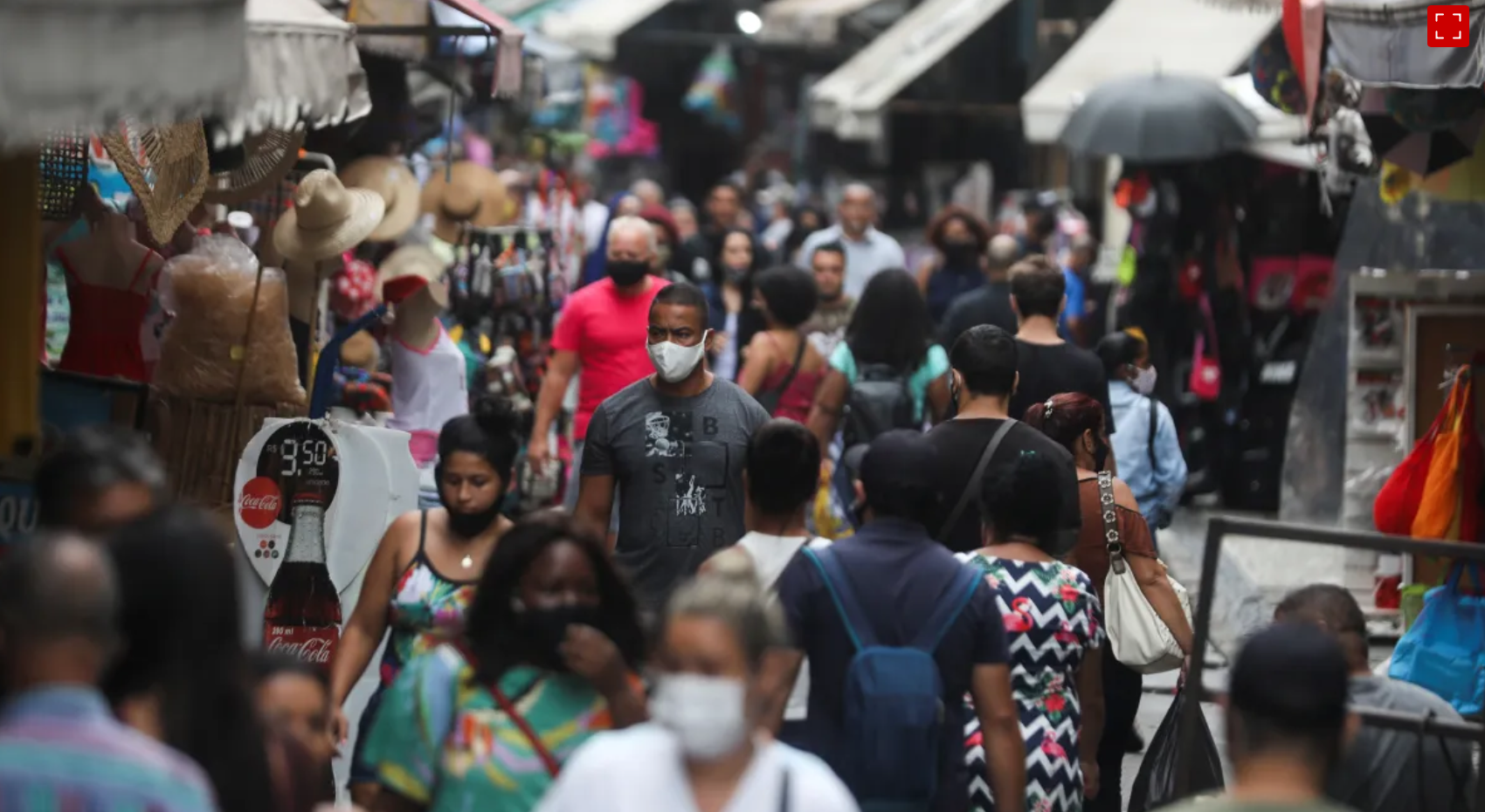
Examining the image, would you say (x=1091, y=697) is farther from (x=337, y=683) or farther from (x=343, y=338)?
(x=343, y=338)

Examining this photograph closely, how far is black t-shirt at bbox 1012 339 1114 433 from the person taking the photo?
877 cm

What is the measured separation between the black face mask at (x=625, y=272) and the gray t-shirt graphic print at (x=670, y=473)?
284 cm

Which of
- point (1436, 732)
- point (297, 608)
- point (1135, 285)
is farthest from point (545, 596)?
point (1135, 285)

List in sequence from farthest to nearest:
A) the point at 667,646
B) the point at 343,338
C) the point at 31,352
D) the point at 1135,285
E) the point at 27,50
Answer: the point at 1135,285 → the point at 343,338 → the point at 31,352 → the point at 27,50 → the point at 667,646

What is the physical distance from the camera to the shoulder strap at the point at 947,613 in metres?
5.47

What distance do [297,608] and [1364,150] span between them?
5.85 metres

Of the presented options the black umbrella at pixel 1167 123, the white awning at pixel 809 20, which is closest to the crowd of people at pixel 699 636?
the black umbrella at pixel 1167 123

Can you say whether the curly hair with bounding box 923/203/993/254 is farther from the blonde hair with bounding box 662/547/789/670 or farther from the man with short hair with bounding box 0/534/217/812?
the man with short hair with bounding box 0/534/217/812

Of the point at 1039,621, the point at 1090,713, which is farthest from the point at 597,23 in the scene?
the point at 1039,621

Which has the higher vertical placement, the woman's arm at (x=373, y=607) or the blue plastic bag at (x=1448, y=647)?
the woman's arm at (x=373, y=607)

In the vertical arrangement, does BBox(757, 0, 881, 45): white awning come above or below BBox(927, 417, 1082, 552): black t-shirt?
above

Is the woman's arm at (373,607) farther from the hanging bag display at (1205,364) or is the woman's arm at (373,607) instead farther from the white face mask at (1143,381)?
the hanging bag display at (1205,364)

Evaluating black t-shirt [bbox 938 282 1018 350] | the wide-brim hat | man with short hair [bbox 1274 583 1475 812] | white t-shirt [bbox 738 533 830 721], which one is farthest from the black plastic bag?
the wide-brim hat

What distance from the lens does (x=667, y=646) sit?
4180 mm
